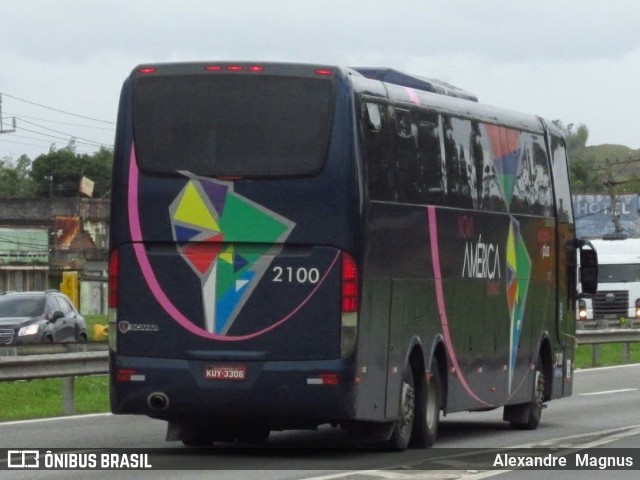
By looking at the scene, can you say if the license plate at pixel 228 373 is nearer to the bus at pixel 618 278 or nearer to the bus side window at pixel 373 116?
the bus side window at pixel 373 116

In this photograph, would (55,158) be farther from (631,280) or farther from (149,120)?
(149,120)

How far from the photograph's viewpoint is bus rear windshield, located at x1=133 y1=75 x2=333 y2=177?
14320 mm

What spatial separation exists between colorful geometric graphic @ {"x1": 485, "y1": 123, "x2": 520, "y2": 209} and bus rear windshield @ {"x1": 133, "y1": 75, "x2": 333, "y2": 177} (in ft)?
13.9

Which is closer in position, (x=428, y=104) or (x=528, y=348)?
(x=428, y=104)

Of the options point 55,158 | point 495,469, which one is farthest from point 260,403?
point 55,158

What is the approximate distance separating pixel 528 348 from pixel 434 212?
12.9ft

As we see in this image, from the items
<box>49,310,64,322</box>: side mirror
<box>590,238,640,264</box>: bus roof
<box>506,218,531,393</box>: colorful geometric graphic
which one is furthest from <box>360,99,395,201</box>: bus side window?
<box>590,238,640,264</box>: bus roof

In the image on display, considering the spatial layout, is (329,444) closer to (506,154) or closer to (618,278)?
(506,154)

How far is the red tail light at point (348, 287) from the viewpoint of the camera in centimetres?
1422

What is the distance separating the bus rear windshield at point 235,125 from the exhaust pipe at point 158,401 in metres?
1.87

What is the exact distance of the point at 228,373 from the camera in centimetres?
1427

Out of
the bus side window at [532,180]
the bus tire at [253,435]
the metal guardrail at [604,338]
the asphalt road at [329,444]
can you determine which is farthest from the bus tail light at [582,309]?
the bus tire at [253,435]

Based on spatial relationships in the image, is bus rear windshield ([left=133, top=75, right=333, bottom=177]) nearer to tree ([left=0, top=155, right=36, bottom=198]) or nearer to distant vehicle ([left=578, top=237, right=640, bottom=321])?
distant vehicle ([left=578, top=237, right=640, bottom=321])

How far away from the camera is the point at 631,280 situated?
184 feet
